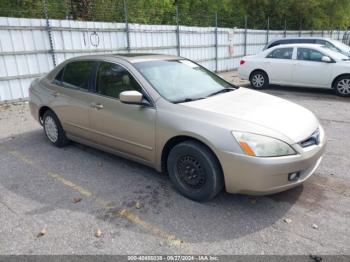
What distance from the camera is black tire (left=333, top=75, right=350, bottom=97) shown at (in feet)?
29.5

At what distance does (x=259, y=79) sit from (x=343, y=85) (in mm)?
2680

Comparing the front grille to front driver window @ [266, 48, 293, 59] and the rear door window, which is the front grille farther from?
front driver window @ [266, 48, 293, 59]

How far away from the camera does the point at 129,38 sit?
11.0 m

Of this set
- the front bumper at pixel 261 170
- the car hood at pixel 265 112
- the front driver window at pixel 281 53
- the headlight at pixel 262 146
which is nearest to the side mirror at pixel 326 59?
the front driver window at pixel 281 53

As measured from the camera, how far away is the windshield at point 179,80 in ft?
12.4

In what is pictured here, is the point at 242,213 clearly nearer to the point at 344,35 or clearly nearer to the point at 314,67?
the point at 314,67

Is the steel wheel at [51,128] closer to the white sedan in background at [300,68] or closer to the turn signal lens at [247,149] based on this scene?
the turn signal lens at [247,149]

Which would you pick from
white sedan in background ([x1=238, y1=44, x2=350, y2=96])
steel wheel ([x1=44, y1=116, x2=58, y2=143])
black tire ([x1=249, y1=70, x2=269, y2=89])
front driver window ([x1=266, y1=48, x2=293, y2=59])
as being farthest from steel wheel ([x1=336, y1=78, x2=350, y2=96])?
steel wheel ([x1=44, y1=116, x2=58, y2=143])

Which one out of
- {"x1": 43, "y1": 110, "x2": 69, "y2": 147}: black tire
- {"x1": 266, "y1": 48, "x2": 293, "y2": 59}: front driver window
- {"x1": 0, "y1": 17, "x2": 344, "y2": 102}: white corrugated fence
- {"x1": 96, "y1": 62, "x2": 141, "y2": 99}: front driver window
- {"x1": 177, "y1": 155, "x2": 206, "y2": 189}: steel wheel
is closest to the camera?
{"x1": 177, "y1": 155, "x2": 206, "y2": 189}: steel wheel

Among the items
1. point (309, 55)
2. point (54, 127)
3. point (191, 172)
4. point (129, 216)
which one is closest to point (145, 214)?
point (129, 216)

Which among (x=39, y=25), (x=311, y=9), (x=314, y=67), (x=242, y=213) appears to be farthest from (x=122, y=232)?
(x=311, y=9)

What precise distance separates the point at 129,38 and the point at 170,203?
8.79 m

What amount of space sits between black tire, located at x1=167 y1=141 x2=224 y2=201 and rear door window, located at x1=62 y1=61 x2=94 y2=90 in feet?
6.18

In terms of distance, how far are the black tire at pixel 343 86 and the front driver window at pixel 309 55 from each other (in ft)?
2.75
